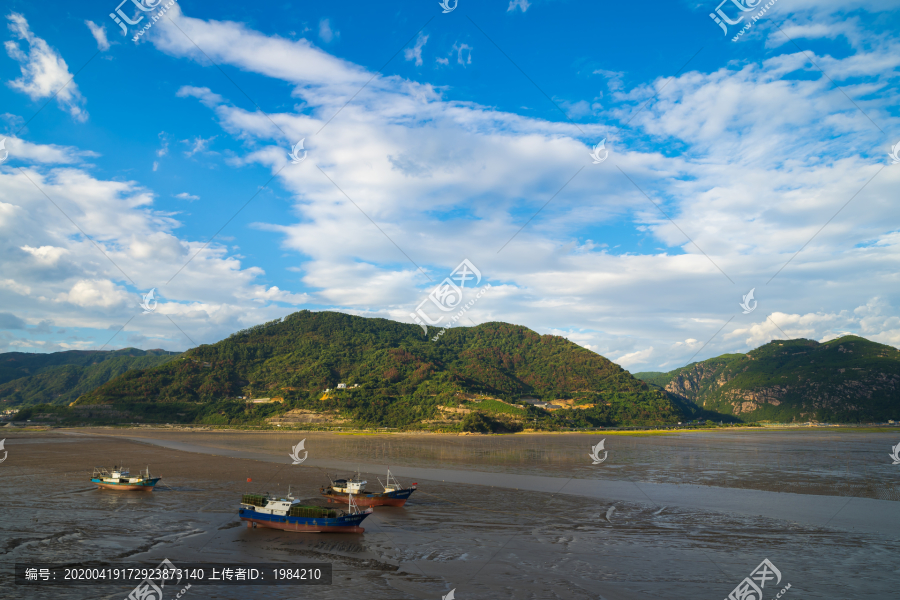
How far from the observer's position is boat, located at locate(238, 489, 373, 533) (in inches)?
1169

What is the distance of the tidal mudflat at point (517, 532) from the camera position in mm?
21688

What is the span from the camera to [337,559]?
25.1 metres

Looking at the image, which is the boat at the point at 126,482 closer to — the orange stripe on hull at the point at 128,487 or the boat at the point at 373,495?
the orange stripe on hull at the point at 128,487

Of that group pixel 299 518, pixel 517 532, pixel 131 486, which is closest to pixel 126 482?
pixel 131 486

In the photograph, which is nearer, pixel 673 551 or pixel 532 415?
pixel 673 551

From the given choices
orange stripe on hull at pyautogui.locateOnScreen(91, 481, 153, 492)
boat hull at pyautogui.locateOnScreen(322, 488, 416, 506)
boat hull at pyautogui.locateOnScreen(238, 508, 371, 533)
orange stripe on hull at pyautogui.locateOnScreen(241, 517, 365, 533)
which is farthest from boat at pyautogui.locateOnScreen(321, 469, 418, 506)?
orange stripe on hull at pyautogui.locateOnScreen(91, 481, 153, 492)

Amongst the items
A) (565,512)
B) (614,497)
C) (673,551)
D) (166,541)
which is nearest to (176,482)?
(166,541)

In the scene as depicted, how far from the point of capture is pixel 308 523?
2984 centimetres

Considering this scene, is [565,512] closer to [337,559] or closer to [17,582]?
[337,559]

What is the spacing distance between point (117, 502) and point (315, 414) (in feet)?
440

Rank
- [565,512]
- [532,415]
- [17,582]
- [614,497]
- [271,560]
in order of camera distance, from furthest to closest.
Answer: [532,415], [614,497], [565,512], [271,560], [17,582]

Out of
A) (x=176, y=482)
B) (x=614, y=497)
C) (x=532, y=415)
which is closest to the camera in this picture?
(x=614, y=497)

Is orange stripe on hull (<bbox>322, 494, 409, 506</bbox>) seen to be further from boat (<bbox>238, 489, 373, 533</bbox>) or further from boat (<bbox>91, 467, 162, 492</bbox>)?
boat (<bbox>91, 467, 162, 492</bbox>)

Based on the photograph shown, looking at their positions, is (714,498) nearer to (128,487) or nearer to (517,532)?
(517,532)
